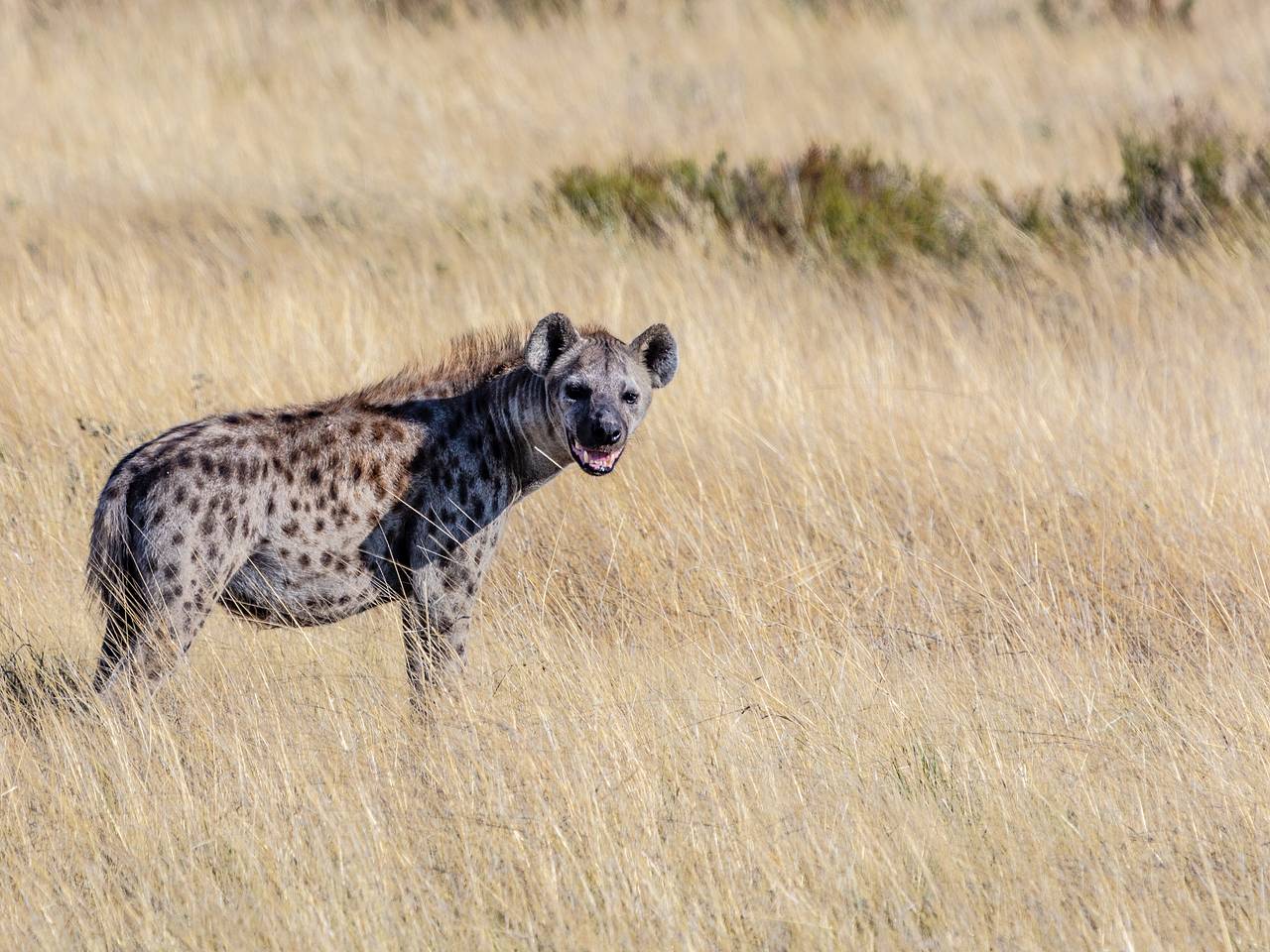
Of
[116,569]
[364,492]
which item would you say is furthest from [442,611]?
[116,569]

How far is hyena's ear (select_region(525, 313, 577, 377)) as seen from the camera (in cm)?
621

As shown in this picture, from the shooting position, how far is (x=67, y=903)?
4656 millimetres

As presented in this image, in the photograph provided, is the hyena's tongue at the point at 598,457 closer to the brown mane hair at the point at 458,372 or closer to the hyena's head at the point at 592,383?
the hyena's head at the point at 592,383

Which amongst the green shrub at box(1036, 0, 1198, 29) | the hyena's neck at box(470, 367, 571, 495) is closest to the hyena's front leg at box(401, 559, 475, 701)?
the hyena's neck at box(470, 367, 571, 495)

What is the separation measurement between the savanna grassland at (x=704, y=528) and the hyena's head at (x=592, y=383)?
2.46 ft

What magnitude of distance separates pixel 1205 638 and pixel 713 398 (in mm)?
3005

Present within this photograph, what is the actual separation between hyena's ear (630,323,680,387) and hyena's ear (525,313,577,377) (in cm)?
28

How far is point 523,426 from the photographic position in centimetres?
636

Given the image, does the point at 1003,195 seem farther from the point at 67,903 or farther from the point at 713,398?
the point at 67,903

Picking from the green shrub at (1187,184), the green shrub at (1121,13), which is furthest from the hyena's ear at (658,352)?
the green shrub at (1121,13)

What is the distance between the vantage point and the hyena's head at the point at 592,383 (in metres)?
6.06

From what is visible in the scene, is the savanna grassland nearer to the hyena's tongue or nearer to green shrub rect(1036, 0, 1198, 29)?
the hyena's tongue

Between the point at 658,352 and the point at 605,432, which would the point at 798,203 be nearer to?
the point at 658,352

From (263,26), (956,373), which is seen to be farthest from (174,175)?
(956,373)
